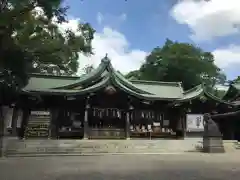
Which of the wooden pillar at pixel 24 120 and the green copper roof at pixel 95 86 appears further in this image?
the green copper roof at pixel 95 86

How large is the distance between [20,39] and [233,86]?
25081 mm

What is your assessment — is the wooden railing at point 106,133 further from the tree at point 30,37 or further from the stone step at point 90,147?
the tree at point 30,37

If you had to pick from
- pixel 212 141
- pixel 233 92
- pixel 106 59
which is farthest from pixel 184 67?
pixel 212 141

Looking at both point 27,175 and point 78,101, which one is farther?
point 78,101

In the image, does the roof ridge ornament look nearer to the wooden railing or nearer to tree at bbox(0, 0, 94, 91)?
tree at bbox(0, 0, 94, 91)

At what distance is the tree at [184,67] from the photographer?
53062 mm

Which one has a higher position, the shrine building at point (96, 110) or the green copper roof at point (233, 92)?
the green copper roof at point (233, 92)

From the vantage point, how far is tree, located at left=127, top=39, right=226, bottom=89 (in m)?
53.1

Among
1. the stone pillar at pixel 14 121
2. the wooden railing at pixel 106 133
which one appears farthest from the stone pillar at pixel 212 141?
the stone pillar at pixel 14 121

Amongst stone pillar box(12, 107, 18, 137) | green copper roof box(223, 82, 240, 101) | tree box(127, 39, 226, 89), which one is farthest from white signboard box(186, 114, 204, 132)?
tree box(127, 39, 226, 89)

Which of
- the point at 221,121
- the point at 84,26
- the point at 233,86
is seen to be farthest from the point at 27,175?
the point at 233,86

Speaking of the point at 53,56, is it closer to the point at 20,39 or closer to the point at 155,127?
the point at 20,39

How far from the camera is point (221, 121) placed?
33.0 metres

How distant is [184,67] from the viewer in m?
53.0
